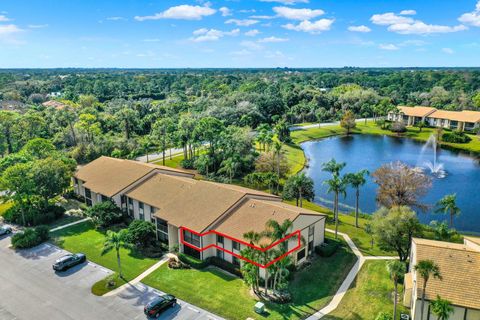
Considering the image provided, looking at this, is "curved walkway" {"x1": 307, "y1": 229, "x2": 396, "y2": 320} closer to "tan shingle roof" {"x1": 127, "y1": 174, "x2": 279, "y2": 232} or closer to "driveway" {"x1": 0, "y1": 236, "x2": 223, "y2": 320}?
"driveway" {"x1": 0, "y1": 236, "x2": 223, "y2": 320}

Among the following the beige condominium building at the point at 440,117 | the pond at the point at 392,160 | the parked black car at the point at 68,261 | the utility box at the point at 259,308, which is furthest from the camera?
the beige condominium building at the point at 440,117

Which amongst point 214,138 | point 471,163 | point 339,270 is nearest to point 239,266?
point 339,270

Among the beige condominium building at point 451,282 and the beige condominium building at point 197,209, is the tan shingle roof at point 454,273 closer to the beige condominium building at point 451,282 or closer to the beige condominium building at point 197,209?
the beige condominium building at point 451,282

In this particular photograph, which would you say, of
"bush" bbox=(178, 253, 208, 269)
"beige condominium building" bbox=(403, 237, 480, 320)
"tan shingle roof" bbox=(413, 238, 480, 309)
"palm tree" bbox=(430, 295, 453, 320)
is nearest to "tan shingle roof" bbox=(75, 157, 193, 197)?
"bush" bbox=(178, 253, 208, 269)

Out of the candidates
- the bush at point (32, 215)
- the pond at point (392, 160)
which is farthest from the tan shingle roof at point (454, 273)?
the bush at point (32, 215)

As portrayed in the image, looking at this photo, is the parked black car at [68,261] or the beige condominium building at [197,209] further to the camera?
the beige condominium building at [197,209]

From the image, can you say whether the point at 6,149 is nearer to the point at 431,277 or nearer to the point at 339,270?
the point at 339,270
